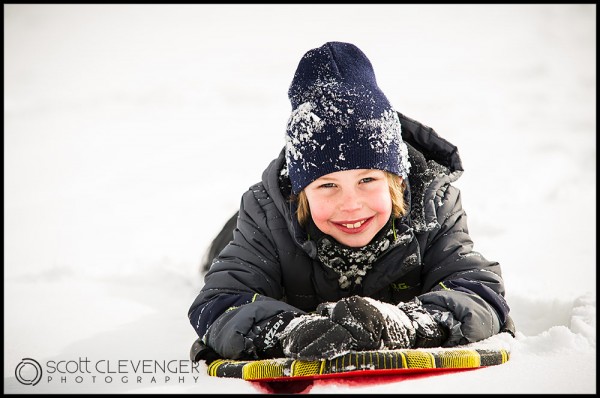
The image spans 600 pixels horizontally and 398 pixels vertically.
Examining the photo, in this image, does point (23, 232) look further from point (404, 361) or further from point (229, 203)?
point (404, 361)

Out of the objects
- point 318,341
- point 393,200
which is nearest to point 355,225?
point 393,200

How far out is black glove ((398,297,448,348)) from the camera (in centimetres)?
140

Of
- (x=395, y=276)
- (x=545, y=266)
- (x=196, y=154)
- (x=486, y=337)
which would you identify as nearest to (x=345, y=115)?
(x=395, y=276)

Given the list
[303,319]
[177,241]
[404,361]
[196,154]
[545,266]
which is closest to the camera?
[404,361]

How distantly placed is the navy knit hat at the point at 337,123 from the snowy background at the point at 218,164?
0.59 meters

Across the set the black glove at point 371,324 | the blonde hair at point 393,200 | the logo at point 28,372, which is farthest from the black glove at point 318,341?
the logo at point 28,372

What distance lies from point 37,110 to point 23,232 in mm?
3761

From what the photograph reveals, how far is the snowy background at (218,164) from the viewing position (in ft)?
6.28

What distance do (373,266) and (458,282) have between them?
0.29m

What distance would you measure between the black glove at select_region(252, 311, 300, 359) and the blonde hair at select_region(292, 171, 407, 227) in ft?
1.37

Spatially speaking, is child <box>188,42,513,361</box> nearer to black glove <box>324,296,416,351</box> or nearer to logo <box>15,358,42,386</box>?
black glove <box>324,296,416,351</box>

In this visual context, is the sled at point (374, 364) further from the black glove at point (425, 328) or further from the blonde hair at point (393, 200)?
the blonde hair at point (393, 200)

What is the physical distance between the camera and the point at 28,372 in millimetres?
1616

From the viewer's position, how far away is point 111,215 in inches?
174
